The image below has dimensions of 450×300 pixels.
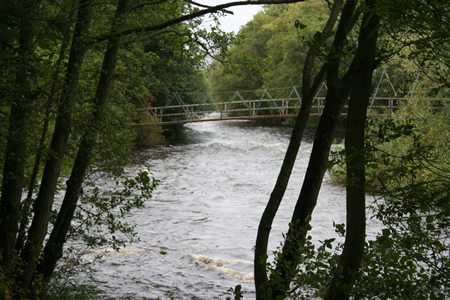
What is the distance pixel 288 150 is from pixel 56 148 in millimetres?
2539

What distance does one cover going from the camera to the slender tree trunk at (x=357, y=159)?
2629 mm

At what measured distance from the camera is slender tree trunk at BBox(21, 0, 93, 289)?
4903mm

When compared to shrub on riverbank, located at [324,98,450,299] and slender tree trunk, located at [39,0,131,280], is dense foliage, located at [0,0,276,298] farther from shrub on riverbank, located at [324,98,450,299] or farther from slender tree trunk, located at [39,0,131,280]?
shrub on riverbank, located at [324,98,450,299]

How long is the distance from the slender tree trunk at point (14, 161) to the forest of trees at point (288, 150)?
0.01 m

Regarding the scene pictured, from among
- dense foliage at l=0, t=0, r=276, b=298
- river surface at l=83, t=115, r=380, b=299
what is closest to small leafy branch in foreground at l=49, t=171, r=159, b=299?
dense foliage at l=0, t=0, r=276, b=298

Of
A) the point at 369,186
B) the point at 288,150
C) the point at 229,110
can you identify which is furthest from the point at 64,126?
the point at 229,110

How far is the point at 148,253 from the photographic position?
336 inches

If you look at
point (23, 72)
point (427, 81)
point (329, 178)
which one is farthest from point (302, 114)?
point (329, 178)

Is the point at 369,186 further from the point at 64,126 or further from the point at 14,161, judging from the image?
the point at 14,161

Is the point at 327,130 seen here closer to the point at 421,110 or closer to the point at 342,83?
the point at 342,83

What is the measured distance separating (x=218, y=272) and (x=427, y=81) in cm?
815

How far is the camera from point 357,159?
8.75 ft

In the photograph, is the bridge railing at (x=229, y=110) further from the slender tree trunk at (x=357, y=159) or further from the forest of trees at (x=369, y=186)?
the slender tree trunk at (x=357, y=159)


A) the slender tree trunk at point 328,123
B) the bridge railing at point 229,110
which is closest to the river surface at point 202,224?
the slender tree trunk at point 328,123
